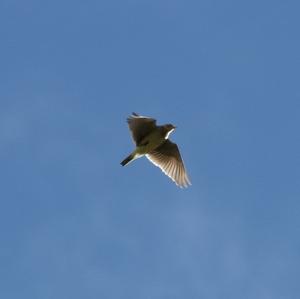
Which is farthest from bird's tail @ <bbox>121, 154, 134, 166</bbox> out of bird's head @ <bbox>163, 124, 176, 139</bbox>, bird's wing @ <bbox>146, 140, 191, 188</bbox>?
bird's wing @ <bbox>146, 140, 191, 188</bbox>

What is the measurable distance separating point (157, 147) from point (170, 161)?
64cm

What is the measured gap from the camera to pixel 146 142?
4247 centimetres

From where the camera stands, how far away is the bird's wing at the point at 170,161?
43.7m

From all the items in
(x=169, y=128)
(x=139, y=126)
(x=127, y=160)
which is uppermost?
(x=169, y=128)

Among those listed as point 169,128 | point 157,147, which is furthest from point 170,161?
point 169,128

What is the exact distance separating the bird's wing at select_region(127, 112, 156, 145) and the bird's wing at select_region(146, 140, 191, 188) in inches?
52.4

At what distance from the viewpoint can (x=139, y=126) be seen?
1661 inches

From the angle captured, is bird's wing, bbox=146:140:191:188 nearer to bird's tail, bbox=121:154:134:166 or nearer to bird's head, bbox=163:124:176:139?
bird's head, bbox=163:124:176:139

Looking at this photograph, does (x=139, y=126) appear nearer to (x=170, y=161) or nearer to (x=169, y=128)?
(x=169, y=128)

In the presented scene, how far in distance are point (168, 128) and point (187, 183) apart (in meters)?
2.23

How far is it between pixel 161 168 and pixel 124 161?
1.88m

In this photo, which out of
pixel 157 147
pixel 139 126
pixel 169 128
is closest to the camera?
pixel 139 126

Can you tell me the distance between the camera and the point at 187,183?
4375 cm

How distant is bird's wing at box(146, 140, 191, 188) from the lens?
43656 mm
